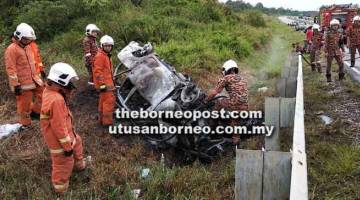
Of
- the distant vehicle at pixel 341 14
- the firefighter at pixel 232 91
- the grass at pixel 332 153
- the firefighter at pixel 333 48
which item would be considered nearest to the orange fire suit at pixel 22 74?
the firefighter at pixel 232 91

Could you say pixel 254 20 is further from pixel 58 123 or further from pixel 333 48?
pixel 58 123

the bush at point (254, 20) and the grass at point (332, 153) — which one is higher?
the bush at point (254, 20)

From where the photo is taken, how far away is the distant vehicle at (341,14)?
21188 mm

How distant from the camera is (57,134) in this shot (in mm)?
4539

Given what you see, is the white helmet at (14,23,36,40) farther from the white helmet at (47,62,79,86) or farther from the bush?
→ the bush

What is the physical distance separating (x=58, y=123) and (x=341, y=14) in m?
20.2

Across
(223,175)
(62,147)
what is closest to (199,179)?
(223,175)

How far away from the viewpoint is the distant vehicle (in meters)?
21.2

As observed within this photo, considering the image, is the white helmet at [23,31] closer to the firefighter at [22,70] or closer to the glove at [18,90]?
the firefighter at [22,70]

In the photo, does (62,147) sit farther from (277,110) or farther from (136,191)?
(277,110)

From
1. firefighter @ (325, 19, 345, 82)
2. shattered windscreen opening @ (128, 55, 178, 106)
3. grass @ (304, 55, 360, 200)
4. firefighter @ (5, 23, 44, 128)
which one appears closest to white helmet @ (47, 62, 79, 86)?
shattered windscreen opening @ (128, 55, 178, 106)

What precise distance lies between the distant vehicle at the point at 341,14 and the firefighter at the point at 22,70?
17.7 meters

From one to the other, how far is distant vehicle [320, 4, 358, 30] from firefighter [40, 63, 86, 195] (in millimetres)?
18998

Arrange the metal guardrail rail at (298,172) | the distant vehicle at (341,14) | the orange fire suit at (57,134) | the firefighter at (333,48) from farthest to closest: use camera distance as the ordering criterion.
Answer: the distant vehicle at (341,14), the firefighter at (333,48), the orange fire suit at (57,134), the metal guardrail rail at (298,172)
